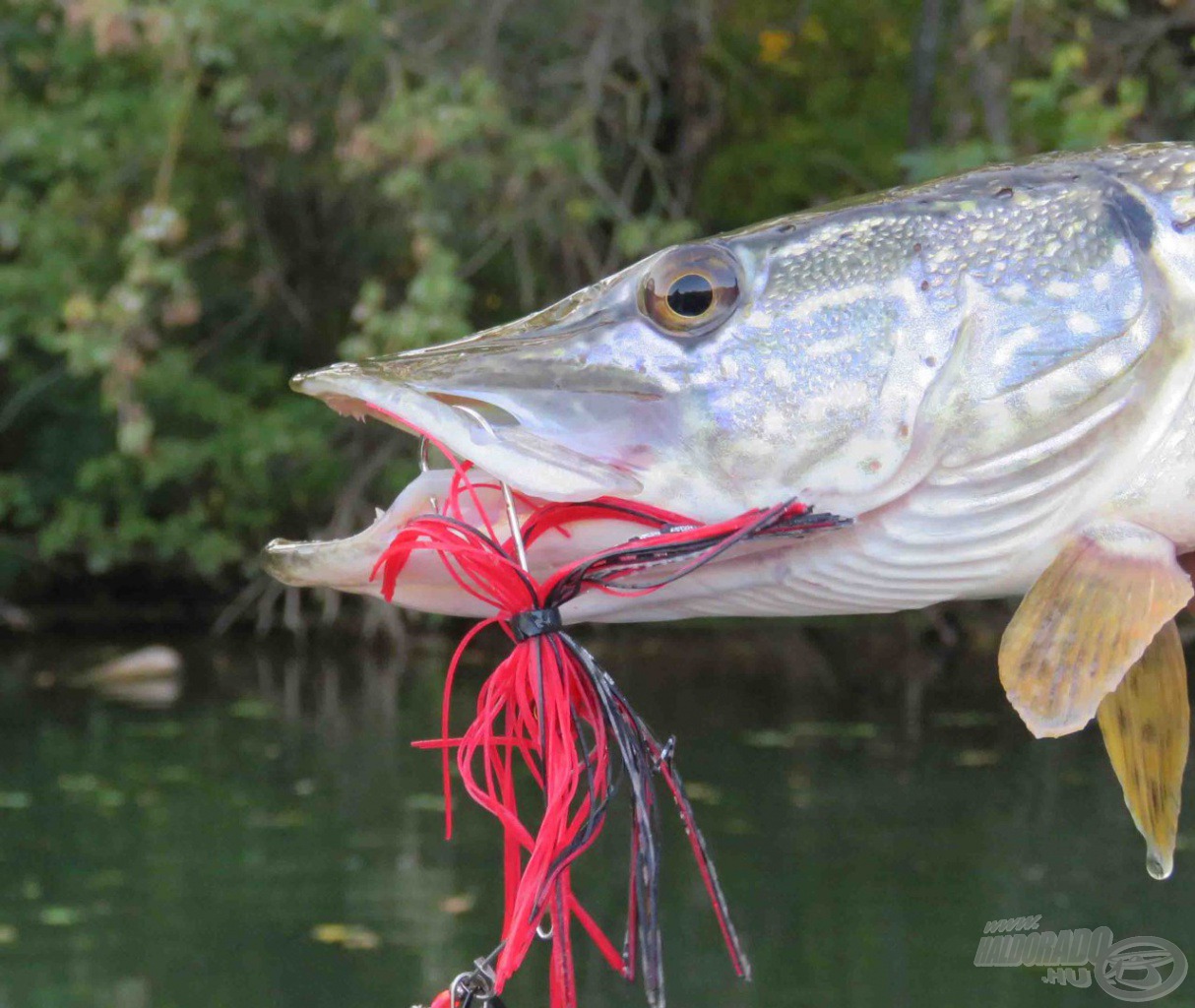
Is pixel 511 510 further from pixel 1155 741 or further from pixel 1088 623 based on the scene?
pixel 1155 741

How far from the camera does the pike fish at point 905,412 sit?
1185 millimetres

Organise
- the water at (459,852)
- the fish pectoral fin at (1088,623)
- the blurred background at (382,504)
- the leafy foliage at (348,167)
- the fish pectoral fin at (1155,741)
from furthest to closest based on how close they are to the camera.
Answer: the leafy foliage at (348,167) → the blurred background at (382,504) → the water at (459,852) → the fish pectoral fin at (1155,741) → the fish pectoral fin at (1088,623)

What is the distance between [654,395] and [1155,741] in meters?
0.47

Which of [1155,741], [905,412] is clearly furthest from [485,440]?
[1155,741]

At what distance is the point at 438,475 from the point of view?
128 centimetres

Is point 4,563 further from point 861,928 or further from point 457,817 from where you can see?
point 861,928

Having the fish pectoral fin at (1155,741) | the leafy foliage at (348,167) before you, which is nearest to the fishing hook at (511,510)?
the fish pectoral fin at (1155,741)

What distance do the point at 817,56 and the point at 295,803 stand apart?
724cm

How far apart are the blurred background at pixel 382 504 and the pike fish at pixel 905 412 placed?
11.2 feet

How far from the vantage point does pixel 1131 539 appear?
45.6 inches

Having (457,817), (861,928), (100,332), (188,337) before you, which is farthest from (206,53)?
(861,928)

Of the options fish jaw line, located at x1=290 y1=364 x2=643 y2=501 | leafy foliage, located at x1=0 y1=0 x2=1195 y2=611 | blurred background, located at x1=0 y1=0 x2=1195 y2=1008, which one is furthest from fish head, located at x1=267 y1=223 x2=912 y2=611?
leafy foliage, located at x1=0 y1=0 x2=1195 y2=611

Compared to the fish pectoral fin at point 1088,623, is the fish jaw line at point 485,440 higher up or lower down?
higher up

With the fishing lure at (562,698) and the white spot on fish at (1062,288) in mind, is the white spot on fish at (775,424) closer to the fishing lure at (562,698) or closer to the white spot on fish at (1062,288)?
the fishing lure at (562,698)
